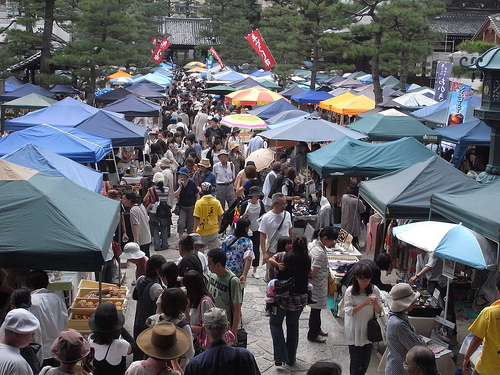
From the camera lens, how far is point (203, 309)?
491 centimetres

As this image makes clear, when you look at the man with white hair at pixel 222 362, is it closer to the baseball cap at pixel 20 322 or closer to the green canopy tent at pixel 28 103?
the baseball cap at pixel 20 322

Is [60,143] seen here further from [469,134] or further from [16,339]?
[469,134]

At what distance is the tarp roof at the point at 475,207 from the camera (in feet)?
19.9

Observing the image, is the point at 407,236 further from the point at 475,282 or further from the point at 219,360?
the point at 219,360

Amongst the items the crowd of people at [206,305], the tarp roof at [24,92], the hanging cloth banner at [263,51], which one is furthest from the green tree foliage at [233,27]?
the crowd of people at [206,305]

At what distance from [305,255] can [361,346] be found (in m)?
A: 0.95

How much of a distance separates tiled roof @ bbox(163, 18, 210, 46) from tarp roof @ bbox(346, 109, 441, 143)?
161 ft

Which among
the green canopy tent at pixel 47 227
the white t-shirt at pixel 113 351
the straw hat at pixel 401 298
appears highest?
the green canopy tent at pixel 47 227

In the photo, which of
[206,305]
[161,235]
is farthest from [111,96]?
[206,305]

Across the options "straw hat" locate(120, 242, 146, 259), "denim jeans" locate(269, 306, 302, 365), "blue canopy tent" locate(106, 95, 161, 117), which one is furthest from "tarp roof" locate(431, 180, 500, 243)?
"blue canopy tent" locate(106, 95, 161, 117)

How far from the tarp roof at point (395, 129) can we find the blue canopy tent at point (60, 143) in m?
6.05

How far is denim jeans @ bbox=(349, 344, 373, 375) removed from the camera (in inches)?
222

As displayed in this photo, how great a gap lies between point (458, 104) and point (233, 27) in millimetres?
31436

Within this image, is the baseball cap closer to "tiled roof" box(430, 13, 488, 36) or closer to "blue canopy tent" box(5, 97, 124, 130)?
"blue canopy tent" box(5, 97, 124, 130)
